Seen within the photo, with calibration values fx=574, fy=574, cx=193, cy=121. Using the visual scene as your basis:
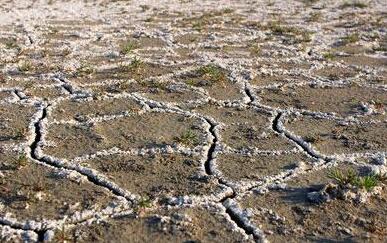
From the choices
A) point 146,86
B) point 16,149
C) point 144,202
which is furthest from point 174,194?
point 146,86

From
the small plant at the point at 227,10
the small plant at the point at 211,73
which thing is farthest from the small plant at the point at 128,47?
the small plant at the point at 227,10

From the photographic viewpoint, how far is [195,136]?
6.00 m

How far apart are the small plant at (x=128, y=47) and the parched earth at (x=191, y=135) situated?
0.04 m

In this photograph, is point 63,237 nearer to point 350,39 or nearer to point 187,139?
point 187,139

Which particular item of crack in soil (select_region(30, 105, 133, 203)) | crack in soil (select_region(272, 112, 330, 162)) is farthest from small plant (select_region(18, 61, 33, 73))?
crack in soil (select_region(272, 112, 330, 162))

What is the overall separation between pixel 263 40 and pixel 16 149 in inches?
257

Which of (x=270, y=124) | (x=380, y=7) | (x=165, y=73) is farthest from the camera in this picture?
(x=380, y=7)

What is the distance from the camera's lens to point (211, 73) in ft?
27.4

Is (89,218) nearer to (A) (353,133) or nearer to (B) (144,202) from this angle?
(B) (144,202)

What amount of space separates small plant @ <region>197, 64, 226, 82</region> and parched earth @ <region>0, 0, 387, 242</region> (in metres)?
0.03

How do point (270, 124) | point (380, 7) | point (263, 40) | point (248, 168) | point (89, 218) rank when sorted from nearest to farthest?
point (89, 218), point (248, 168), point (270, 124), point (263, 40), point (380, 7)

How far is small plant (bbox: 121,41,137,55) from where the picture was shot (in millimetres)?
9652

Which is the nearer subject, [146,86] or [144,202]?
[144,202]

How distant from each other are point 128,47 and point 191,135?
14.2 feet
